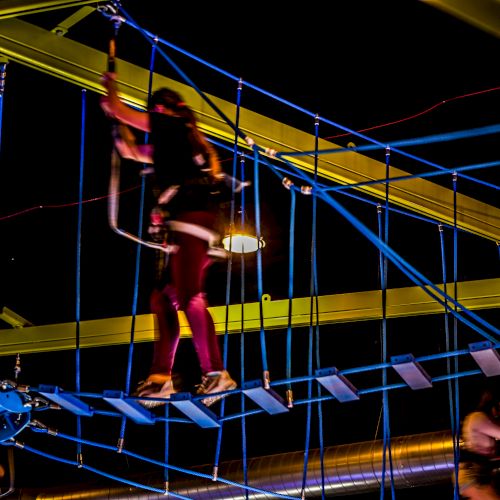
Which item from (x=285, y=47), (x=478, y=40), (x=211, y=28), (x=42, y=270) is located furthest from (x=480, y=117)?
(x=42, y=270)

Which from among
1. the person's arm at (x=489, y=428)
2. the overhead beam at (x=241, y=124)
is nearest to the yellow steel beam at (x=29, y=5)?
the overhead beam at (x=241, y=124)

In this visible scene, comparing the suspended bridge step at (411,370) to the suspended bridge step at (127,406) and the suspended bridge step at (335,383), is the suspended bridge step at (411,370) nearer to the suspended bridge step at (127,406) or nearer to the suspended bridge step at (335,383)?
the suspended bridge step at (335,383)

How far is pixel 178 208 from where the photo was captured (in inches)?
164

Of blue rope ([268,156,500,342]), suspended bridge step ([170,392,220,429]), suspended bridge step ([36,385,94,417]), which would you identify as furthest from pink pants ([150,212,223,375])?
blue rope ([268,156,500,342])

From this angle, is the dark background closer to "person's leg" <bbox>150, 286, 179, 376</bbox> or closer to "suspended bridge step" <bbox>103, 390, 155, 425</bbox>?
"person's leg" <bbox>150, 286, 179, 376</bbox>

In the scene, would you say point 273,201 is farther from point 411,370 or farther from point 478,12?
point 478,12

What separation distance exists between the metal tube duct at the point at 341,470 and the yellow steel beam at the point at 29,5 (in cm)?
388

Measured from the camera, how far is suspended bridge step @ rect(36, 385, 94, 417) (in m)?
4.06

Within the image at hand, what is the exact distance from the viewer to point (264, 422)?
818 cm

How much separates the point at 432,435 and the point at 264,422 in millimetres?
1687

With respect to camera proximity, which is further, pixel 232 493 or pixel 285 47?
pixel 232 493

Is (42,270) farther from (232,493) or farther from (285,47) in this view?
(285,47)

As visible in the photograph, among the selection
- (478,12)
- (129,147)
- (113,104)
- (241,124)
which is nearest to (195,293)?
(129,147)

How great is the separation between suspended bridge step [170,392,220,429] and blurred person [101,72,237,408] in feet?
0.34
